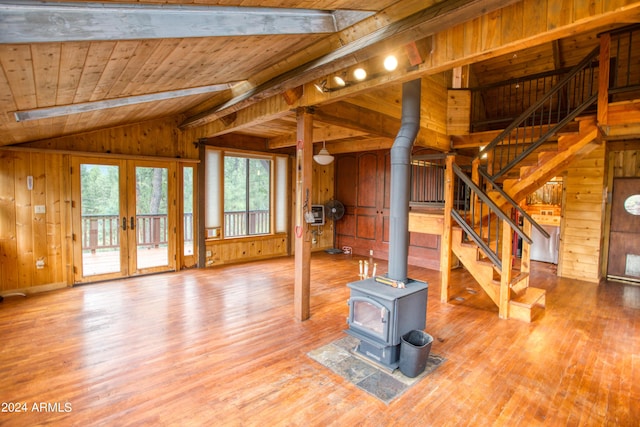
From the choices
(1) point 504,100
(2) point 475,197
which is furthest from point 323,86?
(1) point 504,100

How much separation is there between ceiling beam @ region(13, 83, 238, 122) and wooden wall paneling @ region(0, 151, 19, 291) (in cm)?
206

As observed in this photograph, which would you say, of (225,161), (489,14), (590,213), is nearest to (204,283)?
(225,161)

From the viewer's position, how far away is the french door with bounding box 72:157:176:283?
5.38 metres

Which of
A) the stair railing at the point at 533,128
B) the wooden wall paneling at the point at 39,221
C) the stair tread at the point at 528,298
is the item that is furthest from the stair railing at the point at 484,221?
the wooden wall paneling at the point at 39,221

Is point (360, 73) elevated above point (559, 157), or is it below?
above

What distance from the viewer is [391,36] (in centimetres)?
228

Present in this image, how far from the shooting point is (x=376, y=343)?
2.96 meters

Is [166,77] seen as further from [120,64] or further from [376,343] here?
[376,343]

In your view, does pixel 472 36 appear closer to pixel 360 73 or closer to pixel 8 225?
pixel 360 73

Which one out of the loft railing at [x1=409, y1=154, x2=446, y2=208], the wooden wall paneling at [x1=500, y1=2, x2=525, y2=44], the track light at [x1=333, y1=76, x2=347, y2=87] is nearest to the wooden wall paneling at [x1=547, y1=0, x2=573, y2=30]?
the wooden wall paneling at [x1=500, y1=2, x2=525, y2=44]

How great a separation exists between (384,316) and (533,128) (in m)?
4.21

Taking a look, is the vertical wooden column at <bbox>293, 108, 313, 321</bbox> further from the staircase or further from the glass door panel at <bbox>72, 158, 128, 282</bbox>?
the glass door panel at <bbox>72, 158, 128, 282</bbox>

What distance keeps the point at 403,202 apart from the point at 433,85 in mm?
3832

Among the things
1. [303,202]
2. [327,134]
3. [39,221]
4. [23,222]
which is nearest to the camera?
[303,202]
